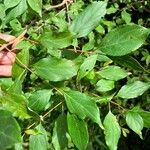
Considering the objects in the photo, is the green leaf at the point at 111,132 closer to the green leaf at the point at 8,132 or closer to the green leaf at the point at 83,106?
the green leaf at the point at 83,106

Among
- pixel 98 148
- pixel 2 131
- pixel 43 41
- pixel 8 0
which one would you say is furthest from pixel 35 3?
pixel 98 148

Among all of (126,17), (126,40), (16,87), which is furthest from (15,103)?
(126,17)

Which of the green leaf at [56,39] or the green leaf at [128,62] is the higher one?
the green leaf at [56,39]

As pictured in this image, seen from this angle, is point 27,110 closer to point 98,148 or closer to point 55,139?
point 55,139

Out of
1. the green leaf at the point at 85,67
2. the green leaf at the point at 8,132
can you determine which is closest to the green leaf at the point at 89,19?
the green leaf at the point at 85,67

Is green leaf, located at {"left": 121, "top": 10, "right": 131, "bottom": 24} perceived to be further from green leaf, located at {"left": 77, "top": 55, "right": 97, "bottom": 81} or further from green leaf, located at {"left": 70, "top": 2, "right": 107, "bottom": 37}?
green leaf, located at {"left": 77, "top": 55, "right": 97, "bottom": 81}
